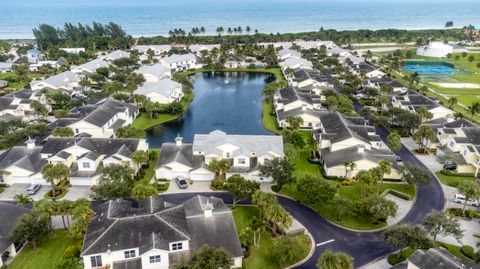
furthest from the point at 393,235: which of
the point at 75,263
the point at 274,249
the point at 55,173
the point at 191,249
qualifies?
the point at 55,173

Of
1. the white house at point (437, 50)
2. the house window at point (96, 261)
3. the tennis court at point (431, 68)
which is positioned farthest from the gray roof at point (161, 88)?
the white house at point (437, 50)

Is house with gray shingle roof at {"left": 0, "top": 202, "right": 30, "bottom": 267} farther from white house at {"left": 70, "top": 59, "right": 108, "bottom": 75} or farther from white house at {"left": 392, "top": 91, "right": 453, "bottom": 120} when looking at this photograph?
white house at {"left": 70, "top": 59, "right": 108, "bottom": 75}

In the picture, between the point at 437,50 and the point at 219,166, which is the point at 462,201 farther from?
the point at 437,50

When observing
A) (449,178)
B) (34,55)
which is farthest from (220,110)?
(34,55)

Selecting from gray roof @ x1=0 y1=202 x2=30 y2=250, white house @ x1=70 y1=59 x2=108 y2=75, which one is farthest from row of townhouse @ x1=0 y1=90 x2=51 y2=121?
gray roof @ x1=0 y1=202 x2=30 y2=250

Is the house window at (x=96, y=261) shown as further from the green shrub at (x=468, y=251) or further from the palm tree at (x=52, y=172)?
the green shrub at (x=468, y=251)

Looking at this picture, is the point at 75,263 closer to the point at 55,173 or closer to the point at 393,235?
the point at 55,173
